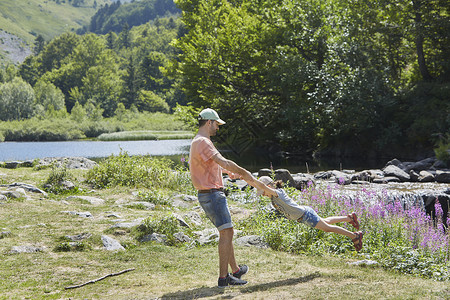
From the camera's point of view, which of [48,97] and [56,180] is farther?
[48,97]

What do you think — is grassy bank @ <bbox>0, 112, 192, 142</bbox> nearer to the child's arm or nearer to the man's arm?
the child's arm

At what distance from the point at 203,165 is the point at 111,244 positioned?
3.16 meters

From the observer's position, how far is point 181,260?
734 cm

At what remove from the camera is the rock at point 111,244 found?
798 centimetres

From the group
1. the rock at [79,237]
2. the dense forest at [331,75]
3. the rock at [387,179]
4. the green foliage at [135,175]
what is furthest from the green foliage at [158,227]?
the dense forest at [331,75]

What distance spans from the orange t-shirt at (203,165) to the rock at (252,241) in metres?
2.74

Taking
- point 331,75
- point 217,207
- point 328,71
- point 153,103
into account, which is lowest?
point 217,207

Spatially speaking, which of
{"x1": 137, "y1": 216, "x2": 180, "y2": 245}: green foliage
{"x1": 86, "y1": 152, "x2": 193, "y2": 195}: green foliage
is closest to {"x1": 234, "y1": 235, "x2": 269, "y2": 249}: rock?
{"x1": 137, "y1": 216, "x2": 180, "y2": 245}: green foliage

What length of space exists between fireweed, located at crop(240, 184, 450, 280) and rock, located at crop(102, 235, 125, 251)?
254 centimetres

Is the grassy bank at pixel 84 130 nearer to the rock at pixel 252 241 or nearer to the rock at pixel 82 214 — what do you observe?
the rock at pixel 82 214

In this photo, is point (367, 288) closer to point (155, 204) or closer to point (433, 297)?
point (433, 297)

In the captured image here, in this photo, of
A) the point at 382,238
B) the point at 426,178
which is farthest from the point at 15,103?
the point at 382,238

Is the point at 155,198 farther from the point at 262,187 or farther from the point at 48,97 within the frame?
the point at 48,97

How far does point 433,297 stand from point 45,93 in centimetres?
10223
